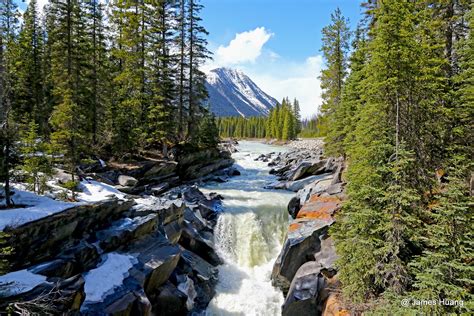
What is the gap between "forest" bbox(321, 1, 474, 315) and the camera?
8.41 metres

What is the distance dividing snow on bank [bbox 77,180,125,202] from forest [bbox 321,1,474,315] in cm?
1117

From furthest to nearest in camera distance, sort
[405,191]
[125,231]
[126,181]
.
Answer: [126,181] < [125,231] < [405,191]

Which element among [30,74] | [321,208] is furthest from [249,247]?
[30,74]

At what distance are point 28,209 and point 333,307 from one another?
11.9m

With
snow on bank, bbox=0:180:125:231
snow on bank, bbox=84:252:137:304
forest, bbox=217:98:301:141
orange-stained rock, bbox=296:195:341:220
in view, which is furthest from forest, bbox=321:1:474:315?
forest, bbox=217:98:301:141

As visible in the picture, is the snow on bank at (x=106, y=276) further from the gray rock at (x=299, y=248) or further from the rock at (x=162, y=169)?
the rock at (x=162, y=169)

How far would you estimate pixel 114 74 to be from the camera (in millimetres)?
30109

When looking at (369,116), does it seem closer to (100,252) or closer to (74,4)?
(100,252)

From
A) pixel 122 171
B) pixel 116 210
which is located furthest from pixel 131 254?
pixel 122 171

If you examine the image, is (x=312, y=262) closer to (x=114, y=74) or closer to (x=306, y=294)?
(x=306, y=294)

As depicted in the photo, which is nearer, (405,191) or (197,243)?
(405,191)

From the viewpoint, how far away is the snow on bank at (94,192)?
13762 millimetres

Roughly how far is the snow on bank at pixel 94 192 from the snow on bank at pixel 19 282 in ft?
16.2

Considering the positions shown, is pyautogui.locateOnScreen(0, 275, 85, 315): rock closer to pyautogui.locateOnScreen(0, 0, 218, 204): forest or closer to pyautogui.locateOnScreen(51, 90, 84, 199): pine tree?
pyautogui.locateOnScreen(51, 90, 84, 199): pine tree
